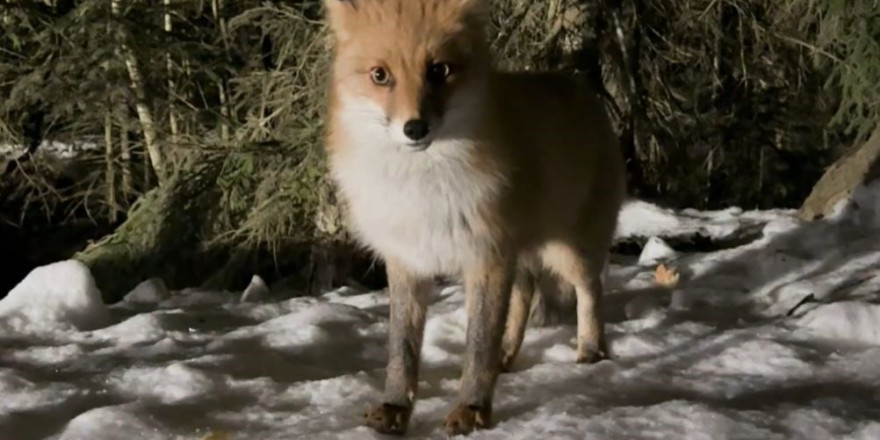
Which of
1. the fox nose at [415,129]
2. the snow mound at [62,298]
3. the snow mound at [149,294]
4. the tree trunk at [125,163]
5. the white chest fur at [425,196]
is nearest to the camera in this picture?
the fox nose at [415,129]

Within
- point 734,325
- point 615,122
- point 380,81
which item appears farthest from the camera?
point 615,122

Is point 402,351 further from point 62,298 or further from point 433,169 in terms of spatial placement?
point 62,298

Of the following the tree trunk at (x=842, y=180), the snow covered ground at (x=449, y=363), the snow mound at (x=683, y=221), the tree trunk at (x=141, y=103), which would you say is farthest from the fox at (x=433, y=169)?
the tree trunk at (x=141, y=103)

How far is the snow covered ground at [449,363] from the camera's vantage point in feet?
9.04

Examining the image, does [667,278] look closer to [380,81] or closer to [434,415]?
[434,415]

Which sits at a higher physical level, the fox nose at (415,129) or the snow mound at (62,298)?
the fox nose at (415,129)

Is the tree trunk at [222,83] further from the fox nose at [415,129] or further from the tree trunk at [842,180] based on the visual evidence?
the fox nose at [415,129]

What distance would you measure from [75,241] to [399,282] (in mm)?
9955

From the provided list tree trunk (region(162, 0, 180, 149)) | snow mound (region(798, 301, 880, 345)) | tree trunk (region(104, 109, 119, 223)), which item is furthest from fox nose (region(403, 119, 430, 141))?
tree trunk (region(104, 109, 119, 223))

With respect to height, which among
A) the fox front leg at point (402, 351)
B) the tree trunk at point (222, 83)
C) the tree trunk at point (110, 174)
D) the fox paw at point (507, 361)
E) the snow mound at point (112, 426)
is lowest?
the tree trunk at point (110, 174)

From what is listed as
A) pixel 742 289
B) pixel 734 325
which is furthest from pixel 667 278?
pixel 734 325

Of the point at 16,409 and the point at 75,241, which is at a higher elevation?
the point at 16,409

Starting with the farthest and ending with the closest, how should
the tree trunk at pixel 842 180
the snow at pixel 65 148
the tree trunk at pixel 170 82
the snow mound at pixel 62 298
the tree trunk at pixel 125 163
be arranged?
the snow at pixel 65 148
the tree trunk at pixel 125 163
the tree trunk at pixel 170 82
the tree trunk at pixel 842 180
the snow mound at pixel 62 298

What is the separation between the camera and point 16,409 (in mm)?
2959
